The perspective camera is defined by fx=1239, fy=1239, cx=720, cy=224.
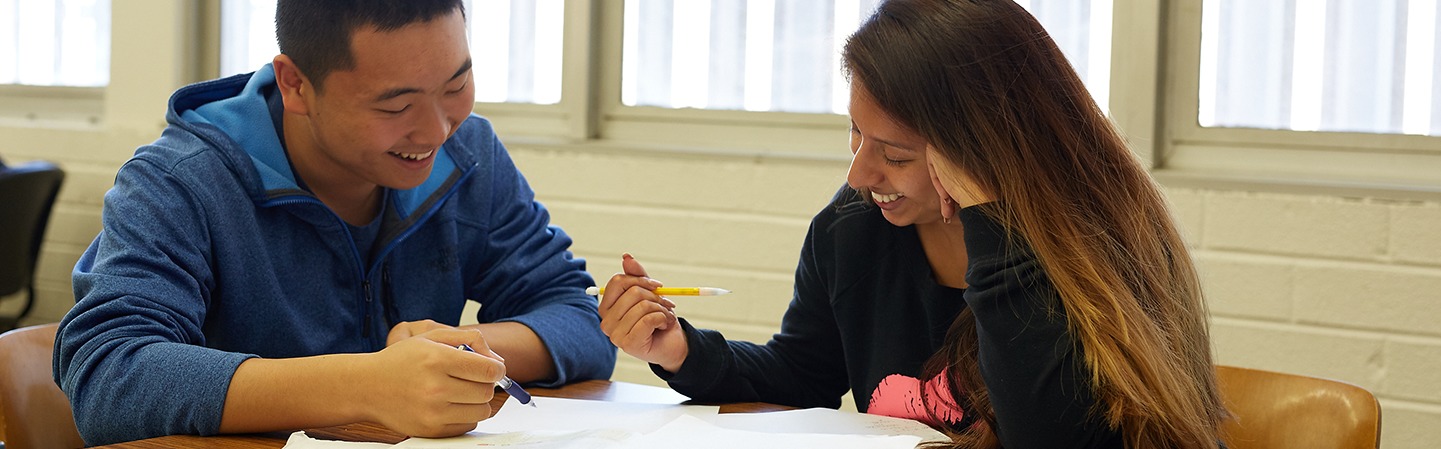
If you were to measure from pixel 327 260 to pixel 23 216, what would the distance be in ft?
6.49

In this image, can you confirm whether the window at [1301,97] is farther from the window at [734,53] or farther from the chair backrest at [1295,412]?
the chair backrest at [1295,412]

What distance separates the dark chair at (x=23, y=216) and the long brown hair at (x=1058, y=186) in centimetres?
250

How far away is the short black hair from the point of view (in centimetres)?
142

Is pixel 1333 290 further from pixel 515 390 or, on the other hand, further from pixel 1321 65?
pixel 515 390

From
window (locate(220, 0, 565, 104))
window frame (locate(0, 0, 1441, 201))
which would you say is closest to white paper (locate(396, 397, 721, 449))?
window frame (locate(0, 0, 1441, 201))

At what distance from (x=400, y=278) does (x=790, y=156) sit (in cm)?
126

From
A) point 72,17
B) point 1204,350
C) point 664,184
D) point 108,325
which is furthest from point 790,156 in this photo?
point 72,17

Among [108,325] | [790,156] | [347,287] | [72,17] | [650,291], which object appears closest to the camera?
[108,325]

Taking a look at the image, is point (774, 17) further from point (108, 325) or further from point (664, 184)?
point (108, 325)

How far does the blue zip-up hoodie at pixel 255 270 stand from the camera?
1.19 metres

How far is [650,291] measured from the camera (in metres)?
1.40

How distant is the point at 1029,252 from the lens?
3.81 feet

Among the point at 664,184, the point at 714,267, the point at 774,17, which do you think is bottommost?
the point at 714,267

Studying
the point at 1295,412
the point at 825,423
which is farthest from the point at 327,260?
the point at 1295,412
